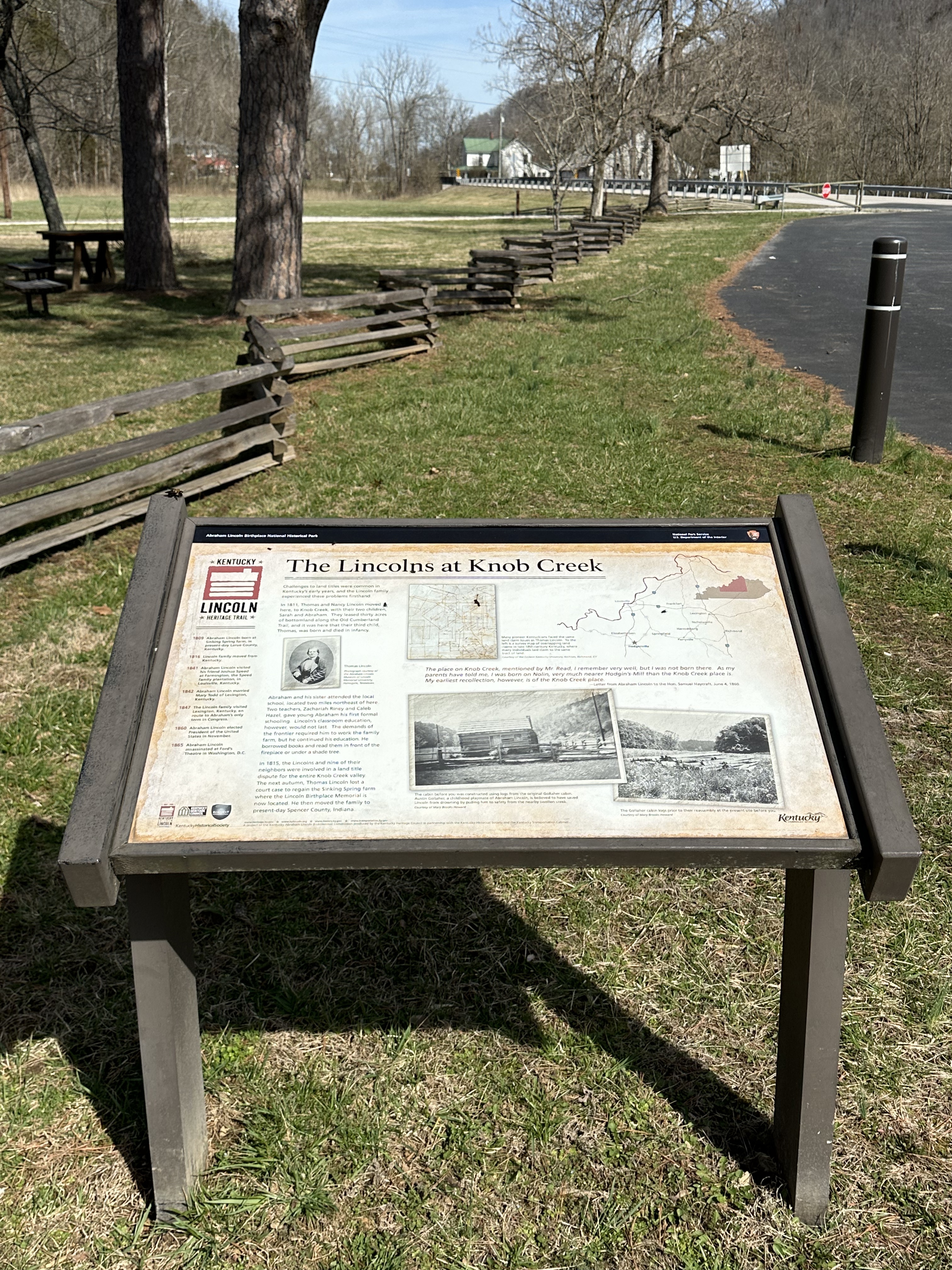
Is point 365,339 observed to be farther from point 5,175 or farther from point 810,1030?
point 5,175

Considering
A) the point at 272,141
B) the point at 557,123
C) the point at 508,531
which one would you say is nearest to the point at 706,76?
the point at 557,123

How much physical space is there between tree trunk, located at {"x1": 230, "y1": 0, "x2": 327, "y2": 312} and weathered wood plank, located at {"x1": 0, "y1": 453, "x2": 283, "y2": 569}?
6.91 meters

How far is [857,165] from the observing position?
77.1 metres

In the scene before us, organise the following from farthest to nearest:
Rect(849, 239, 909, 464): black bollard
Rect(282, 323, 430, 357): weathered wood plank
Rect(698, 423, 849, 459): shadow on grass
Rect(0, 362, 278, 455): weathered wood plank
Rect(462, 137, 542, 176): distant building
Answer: Rect(462, 137, 542, 176): distant building, Rect(282, 323, 430, 357): weathered wood plank, Rect(698, 423, 849, 459): shadow on grass, Rect(849, 239, 909, 464): black bollard, Rect(0, 362, 278, 455): weathered wood plank

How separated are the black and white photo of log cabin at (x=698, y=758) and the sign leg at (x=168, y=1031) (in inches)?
38.8

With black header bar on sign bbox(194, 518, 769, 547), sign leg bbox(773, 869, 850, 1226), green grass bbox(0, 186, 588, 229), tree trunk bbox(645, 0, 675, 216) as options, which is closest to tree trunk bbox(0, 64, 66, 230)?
green grass bbox(0, 186, 588, 229)

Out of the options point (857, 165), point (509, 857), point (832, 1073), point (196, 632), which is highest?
point (857, 165)

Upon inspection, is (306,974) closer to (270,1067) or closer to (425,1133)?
(270,1067)

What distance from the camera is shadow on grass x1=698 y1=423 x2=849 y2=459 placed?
827cm

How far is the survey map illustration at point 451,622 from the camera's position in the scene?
Answer: 239 centimetres

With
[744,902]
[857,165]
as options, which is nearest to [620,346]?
[744,902]

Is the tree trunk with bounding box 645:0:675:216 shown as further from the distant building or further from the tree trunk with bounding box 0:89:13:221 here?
the distant building

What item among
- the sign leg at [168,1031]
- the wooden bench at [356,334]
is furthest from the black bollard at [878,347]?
the sign leg at [168,1031]

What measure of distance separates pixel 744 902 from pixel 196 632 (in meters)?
2.12
